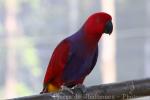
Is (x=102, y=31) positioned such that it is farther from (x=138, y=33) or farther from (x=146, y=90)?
(x=138, y=33)

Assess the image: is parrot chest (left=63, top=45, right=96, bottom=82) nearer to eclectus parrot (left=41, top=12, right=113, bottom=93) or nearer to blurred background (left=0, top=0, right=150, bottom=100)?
eclectus parrot (left=41, top=12, right=113, bottom=93)

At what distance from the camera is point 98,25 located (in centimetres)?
115

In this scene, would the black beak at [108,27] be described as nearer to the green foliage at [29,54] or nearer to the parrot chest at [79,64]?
the parrot chest at [79,64]

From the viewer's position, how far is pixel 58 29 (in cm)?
276

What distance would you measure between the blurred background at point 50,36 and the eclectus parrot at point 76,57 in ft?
5.10

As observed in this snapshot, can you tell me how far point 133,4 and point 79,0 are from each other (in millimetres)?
365

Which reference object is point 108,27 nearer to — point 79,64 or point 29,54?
point 79,64

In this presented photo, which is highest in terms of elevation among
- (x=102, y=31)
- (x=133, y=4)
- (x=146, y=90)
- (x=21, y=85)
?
(x=133, y=4)

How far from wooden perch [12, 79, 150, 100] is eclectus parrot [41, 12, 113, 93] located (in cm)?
16

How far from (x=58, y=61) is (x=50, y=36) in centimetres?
166

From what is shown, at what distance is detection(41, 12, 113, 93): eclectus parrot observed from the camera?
3.61 ft

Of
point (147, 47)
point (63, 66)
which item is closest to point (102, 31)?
point (63, 66)

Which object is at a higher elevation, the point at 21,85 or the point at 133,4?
the point at 133,4

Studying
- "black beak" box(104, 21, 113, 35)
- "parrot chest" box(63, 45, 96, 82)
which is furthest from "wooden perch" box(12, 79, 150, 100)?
"black beak" box(104, 21, 113, 35)
